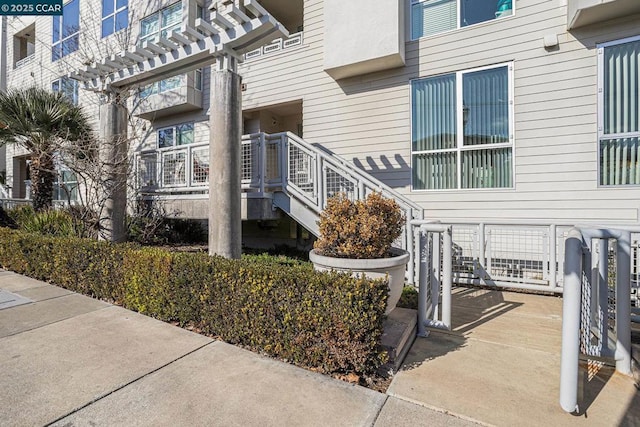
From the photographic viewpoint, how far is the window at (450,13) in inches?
248

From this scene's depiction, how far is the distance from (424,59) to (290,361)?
650cm

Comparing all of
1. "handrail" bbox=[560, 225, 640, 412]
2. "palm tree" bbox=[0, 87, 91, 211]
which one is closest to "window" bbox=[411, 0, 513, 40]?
"handrail" bbox=[560, 225, 640, 412]

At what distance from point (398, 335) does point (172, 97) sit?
9404 millimetres

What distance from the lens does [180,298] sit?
149 inches

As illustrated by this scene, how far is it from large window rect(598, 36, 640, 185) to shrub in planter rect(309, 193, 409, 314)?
443cm

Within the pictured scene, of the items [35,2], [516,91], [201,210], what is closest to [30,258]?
[201,210]

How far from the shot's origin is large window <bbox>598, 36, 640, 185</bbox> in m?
5.18

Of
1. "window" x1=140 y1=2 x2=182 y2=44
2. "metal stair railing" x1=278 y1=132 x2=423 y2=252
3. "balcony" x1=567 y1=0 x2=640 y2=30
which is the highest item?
"window" x1=140 y1=2 x2=182 y2=44

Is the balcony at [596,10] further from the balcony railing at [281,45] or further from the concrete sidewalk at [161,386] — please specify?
the concrete sidewalk at [161,386]

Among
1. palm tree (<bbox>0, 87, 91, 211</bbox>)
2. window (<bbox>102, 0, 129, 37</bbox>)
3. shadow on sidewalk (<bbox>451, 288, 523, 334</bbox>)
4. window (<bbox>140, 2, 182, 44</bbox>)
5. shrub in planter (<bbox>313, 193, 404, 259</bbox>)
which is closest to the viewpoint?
shrub in planter (<bbox>313, 193, 404, 259</bbox>)

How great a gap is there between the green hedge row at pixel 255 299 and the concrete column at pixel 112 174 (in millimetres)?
1651

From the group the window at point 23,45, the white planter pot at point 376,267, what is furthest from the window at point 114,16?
the white planter pot at point 376,267

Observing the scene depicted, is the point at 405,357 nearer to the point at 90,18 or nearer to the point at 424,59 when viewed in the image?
the point at 424,59

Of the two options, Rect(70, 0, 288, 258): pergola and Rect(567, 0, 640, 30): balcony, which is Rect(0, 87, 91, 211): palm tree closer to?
Rect(70, 0, 288, 258): pergola
